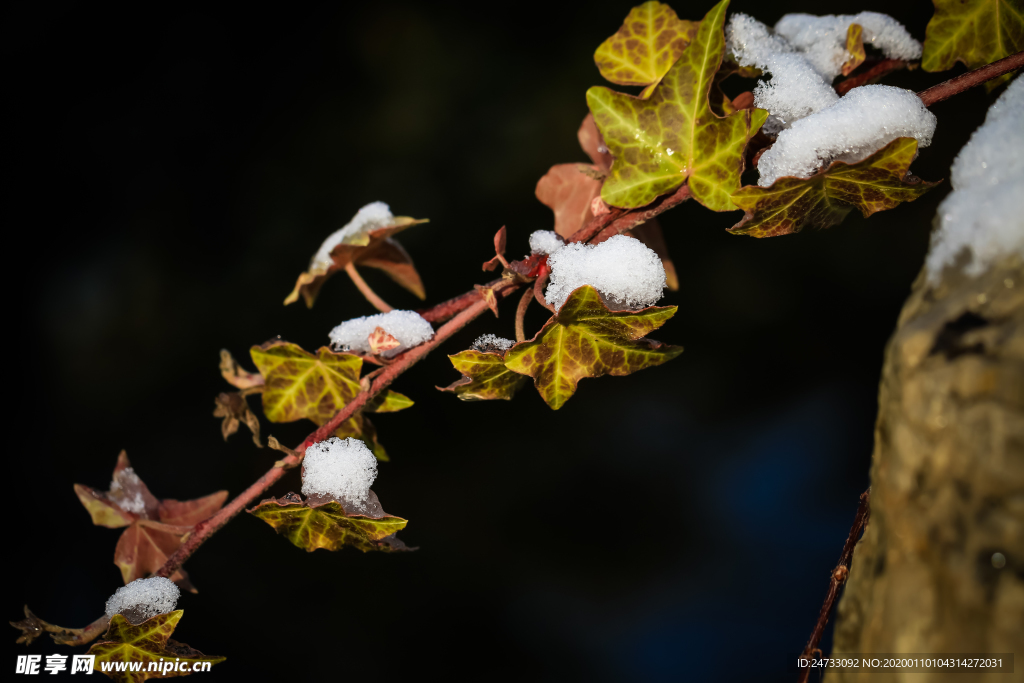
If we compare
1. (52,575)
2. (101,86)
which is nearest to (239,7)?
(101,86)

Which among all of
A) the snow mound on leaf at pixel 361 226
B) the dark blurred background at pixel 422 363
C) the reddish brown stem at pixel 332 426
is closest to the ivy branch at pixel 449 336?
the reddish brown stem at pixel 332 426

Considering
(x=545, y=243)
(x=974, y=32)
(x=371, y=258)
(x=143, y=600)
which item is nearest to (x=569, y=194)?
(x=545, y=243)

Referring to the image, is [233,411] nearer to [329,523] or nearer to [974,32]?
[329,523]

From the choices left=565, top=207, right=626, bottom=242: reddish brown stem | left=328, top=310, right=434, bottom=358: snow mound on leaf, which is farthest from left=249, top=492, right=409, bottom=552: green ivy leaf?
left=565, top=207, right=626, bottom=242: reddish brown stem

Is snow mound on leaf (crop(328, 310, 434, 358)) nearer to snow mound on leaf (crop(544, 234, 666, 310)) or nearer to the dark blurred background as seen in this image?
snow mound on leaf (crop(544, 234, 666, 310))

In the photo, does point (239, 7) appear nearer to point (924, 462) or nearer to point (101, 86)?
point (101, 86)

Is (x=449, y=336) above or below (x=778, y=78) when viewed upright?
below
